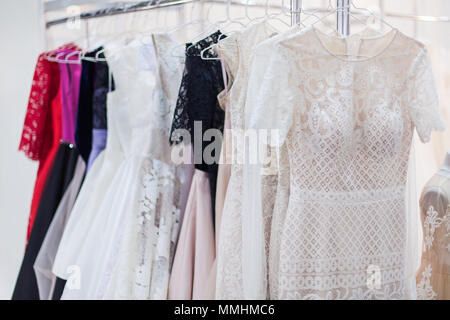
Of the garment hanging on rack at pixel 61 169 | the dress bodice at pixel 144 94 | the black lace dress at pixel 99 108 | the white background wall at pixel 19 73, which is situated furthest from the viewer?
the white background wall at pixel 19 73

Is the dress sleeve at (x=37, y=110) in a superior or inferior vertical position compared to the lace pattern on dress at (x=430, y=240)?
superior

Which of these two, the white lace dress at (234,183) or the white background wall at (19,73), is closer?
the white lace dress at (234,183)

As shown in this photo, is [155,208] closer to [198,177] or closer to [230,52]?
[198,177]

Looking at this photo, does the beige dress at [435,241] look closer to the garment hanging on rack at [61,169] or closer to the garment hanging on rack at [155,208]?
the garment hanging on rack at [155,208]

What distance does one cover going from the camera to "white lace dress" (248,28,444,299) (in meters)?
1.15

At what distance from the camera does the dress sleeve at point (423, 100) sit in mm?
1204

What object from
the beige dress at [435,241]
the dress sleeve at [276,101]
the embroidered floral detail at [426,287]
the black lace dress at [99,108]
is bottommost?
the embroidered floral detail at [426,287]

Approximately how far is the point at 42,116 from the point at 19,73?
2.08ft

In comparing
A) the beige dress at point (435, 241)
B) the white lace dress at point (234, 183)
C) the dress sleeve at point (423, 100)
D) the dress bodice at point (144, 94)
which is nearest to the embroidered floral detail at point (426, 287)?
the beige dress at point (435, 241)

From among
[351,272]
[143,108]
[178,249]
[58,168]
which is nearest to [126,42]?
[143,108]

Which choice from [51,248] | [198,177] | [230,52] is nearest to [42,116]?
[51,248]

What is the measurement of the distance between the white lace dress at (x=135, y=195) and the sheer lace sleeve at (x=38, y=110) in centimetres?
36

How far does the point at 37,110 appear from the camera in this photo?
184cm
